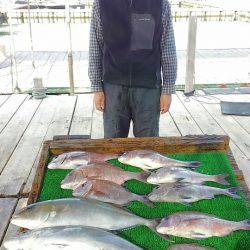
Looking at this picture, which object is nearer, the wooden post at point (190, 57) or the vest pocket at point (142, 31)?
the vest pocket at point (142, 31)

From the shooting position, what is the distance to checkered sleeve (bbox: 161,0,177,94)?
10.4 feet

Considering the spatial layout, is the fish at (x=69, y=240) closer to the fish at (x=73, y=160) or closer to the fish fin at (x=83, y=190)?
the fish fin at (x=83, y=190)

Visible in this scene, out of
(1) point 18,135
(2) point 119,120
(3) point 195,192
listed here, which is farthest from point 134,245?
(1) point 18,135

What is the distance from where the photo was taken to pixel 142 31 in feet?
10.0

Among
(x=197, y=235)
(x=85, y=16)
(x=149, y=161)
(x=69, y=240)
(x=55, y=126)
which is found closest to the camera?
(x=69, y=240)

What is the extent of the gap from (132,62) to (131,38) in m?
0.21

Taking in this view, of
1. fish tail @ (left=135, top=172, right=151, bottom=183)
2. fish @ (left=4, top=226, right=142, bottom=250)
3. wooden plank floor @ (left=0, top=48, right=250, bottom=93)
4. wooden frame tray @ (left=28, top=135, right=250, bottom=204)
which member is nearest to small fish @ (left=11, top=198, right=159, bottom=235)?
fish @ (left=4, top=226, right=142, bottom=250)

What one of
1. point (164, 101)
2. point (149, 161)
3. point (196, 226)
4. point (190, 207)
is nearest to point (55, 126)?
point (164, 101)

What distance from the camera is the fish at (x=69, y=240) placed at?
1650 millimetres

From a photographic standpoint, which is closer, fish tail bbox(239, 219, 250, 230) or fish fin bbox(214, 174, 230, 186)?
fish tail bbox(239, 219, 250, 230)

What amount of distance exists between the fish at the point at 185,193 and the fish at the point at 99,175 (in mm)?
228

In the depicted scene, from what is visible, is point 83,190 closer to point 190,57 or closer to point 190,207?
point 190,207

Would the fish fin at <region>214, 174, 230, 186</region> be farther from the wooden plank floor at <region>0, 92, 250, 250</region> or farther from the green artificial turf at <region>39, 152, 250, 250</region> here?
the wooden plank floor at <region>0, 92, 250, 250</region>

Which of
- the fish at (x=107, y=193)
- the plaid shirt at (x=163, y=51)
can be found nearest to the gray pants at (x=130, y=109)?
the plaid shirt at (x=163, y=51)
